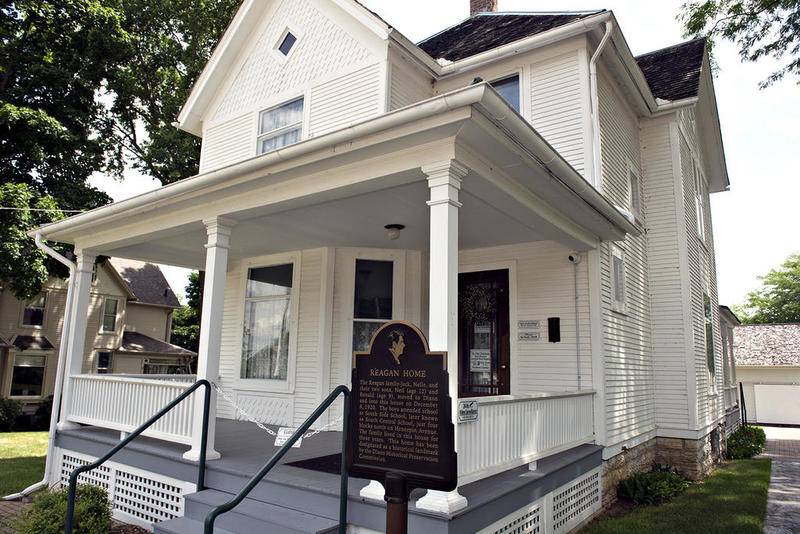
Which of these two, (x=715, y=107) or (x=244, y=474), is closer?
(x=244, y=474)

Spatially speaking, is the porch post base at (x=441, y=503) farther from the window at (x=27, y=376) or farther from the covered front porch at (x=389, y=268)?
the window at (x=27, y=376)

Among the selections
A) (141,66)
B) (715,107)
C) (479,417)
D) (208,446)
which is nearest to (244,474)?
(208,446)

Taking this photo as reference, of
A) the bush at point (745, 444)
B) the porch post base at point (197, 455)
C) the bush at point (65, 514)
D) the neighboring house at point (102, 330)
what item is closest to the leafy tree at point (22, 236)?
the neighboring house at point (102, 330)

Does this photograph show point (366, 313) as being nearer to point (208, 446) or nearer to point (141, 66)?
point (208, 446)

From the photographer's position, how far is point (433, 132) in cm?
432

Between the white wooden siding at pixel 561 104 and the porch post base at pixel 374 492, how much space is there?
17.9 feet

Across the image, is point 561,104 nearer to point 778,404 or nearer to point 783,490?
point 783,490

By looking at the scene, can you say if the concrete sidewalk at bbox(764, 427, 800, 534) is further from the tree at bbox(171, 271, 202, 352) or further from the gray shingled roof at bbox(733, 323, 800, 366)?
the tree at bbox(171, 271, 202, 352)

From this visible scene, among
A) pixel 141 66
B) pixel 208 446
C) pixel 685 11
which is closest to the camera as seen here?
pixel 208 446

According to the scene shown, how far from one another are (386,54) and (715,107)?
915cm

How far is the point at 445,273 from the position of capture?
421 cm

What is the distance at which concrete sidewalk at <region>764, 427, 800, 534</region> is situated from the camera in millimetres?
6562

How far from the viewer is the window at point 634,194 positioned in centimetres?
955

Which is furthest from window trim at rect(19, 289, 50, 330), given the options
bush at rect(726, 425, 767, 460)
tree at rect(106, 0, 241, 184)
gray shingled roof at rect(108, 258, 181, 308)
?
bush at rect(726, 425, 767, 460)
